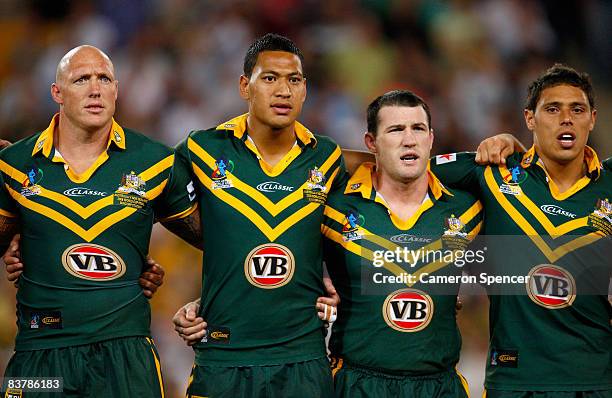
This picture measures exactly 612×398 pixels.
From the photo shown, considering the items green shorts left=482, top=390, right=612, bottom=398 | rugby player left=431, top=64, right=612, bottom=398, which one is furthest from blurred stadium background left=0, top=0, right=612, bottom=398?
green shorts left=482, top=390, right=612, bottom=398

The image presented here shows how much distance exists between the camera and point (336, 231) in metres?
4.41

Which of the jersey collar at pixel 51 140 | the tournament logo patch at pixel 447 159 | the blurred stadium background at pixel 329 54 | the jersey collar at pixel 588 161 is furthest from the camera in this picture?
the blurred stadium background at pixel 329 54

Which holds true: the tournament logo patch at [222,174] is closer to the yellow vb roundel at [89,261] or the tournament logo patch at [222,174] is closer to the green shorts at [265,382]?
the yellow vb roundel at [89,261]

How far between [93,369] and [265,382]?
780 millimetres

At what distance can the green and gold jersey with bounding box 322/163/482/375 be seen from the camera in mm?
4207

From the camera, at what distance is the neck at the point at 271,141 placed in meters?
4.42

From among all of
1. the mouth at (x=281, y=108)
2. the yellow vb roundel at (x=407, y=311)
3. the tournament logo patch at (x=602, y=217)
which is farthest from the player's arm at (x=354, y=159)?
the tournament logo patch at (x=602, y=217)

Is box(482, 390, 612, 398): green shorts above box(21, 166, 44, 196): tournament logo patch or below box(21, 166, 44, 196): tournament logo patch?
below

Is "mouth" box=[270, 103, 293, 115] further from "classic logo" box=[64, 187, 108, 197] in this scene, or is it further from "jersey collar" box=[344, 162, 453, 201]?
"classic logo" box=[64, 187, 108, 197]

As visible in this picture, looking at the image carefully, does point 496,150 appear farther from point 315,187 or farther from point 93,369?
point 93,369

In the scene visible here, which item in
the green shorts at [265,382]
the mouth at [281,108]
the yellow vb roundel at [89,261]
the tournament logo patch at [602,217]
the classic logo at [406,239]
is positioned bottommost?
the green shorts at [265,382]

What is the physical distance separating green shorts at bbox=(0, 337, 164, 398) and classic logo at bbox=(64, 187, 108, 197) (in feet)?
2.23

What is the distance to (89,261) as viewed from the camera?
4.15m

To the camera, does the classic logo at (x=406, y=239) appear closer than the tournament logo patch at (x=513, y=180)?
Yes
